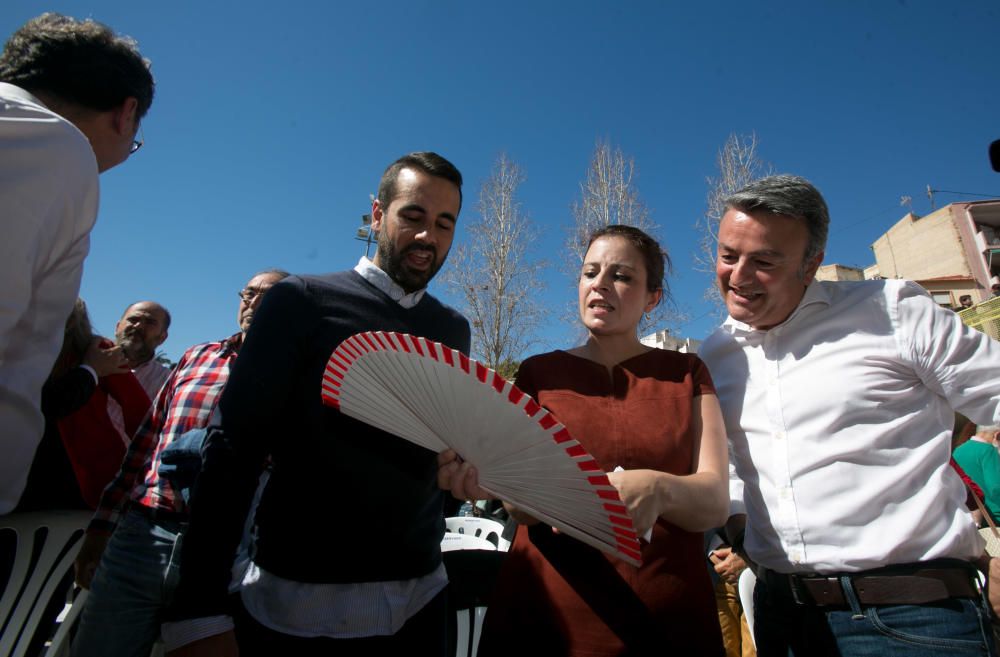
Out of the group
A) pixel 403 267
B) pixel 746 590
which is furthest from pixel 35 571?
pixel 746 590

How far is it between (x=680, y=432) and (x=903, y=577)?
2.57 feet

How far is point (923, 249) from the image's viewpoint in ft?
120

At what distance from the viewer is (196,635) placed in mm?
1192

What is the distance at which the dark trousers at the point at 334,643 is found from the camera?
1338 millimetres

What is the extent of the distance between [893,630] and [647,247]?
128 centimetres

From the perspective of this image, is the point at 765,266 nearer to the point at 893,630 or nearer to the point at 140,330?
the point at 893,630

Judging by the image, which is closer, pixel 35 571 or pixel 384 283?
pixel 384 283

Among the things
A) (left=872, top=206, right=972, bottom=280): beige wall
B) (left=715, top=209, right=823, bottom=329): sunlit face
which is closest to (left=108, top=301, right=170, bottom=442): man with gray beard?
(left=715, top=209, right=823, bottom=329): sunlit face

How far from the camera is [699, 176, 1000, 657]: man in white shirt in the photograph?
140 centimetres

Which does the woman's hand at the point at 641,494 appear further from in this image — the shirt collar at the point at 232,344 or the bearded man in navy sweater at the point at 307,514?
the shirt collar at the point at 232,344

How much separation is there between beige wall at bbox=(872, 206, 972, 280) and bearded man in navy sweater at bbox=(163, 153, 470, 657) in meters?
43.4

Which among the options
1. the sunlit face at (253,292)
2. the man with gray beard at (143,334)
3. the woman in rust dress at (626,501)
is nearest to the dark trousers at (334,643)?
the woman in rust dress at (626,501)

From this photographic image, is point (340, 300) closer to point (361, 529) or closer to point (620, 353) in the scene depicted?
point (361, 529)

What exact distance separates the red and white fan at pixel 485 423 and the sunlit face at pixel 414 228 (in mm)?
666
